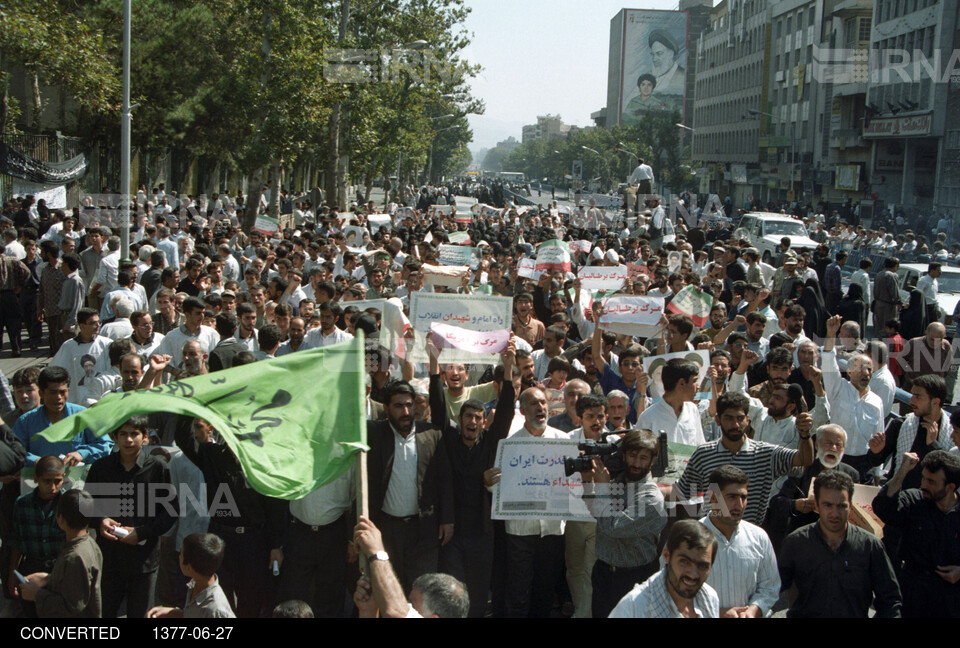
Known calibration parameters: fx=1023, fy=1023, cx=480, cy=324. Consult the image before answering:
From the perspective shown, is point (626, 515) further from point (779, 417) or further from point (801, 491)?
point (779, 417)

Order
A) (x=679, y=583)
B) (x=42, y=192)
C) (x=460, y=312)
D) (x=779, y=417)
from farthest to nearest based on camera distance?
1. (x=42, y=192)
2. (x=460, y=312)
3. (x=779, y=417)
4. (x=679, y=583)

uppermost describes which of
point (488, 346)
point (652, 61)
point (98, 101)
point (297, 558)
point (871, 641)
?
point (652, 61)

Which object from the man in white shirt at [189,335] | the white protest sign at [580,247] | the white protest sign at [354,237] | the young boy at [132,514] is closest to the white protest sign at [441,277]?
the man in white shirt at [189,335]

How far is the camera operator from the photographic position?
552 cm

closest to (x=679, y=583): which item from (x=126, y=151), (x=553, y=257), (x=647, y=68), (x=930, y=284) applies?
(x=553, y=257)

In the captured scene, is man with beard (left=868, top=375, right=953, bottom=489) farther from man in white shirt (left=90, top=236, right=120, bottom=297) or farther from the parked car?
the parked car

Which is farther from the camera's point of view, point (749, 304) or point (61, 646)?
point (749, 304)

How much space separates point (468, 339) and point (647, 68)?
Result: 163288mm

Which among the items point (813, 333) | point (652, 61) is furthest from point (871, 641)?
point (652, 61)

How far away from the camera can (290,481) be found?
4.76 m

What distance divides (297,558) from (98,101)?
23.0m

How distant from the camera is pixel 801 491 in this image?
6.18m

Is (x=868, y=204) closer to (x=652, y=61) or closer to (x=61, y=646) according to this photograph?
(x=61, y=646)

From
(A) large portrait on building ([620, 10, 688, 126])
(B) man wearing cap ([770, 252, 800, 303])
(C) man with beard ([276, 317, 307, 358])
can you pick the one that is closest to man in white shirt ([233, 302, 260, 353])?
(C) man with beard ([276, 317, 307, 358])
